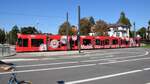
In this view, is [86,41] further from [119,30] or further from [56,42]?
[119,30]

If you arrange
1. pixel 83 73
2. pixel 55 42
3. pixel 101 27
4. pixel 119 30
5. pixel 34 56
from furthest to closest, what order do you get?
pixel 119 30, pixel 101 27, pixel 55 42, pixel 34 56, pixel 83 73

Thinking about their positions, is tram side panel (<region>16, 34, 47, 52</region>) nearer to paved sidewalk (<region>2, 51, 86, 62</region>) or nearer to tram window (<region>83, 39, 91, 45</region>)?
paved sidewalk (<region>2, 51, 86, 62</region>)

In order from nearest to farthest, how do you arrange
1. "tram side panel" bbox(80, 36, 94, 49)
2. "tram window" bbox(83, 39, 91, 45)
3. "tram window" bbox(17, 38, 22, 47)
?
"tram window" bbox(17, 38, 22, 47)
"tram side panel" bbox(80, 36, 94, 49)
"tram window" bbox(83, 39, 91, 45)

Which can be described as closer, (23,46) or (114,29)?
(23,46)

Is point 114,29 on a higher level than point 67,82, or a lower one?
higher

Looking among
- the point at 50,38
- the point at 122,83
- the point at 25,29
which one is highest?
the point at 25,29

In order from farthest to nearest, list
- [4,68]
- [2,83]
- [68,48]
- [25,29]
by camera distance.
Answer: [25,29], [68,48], [4,68], [2,83]

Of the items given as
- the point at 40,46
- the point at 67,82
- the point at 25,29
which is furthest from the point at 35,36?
the point at 25,29

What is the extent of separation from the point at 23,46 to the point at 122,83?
31074 millimetres

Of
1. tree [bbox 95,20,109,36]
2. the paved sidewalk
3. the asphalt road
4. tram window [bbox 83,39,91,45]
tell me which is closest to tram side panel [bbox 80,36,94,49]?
tram window [bbox 83,39,91,45]

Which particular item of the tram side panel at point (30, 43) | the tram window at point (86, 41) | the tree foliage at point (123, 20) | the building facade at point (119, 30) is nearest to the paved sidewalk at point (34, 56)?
the tram side panel at point (30, 43)

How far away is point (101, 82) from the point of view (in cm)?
1177

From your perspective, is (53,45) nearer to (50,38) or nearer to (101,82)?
(50,38)

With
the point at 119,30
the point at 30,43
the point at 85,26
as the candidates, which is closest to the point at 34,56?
the point at 30,43
